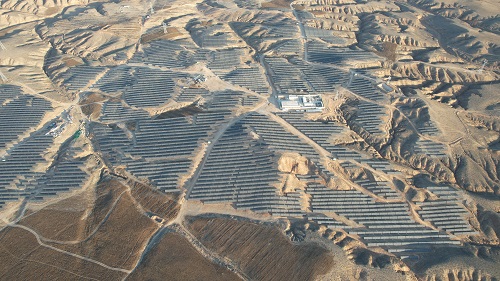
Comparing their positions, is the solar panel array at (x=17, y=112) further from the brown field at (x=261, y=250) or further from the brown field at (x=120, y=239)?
the brown field at (x=261, y=250)

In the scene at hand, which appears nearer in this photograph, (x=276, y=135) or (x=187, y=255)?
(x=187, y=255)

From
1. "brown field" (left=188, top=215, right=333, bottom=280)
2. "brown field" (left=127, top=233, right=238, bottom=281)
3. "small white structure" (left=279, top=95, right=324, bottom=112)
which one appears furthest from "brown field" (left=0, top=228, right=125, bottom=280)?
"small white structure" (left=279, top=95, right=324, bottom=112)

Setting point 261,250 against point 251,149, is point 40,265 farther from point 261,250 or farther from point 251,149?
point 251,149

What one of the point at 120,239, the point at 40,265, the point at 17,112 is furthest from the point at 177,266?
the point at 17,112

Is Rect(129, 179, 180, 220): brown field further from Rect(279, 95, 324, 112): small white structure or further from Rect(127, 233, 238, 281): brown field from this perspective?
Rect(279, 95, 324, 112): small white structure

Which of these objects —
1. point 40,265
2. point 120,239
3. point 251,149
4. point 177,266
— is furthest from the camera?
point 251,149

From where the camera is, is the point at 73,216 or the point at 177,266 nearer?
the point at 177,266

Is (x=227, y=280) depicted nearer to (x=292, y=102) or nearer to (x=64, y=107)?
(x=292, y=102)

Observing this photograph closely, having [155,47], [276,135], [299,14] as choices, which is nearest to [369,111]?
[276,135]
